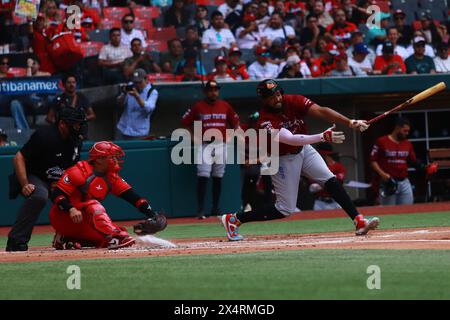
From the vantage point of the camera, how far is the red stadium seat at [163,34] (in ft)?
54.1

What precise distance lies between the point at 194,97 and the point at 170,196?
1.75m

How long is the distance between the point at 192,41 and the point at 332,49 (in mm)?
2643

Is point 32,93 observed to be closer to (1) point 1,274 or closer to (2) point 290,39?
(2) point 290,39

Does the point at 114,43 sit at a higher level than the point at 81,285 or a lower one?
higher

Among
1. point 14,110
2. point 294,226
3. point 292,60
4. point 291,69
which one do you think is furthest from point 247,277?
point 292,60

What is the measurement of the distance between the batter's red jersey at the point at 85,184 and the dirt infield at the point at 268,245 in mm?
514

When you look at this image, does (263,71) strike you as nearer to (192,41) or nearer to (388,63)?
(192,41)

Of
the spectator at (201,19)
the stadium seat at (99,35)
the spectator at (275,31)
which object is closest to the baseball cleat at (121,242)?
the stadium seat at (99,35)

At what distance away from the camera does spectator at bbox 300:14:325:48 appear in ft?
56.8

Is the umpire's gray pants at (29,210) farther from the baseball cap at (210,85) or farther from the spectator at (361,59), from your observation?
the spectator at (361,59)

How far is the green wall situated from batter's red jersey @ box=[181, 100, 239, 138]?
504 mm

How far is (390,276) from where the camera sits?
6.35 m

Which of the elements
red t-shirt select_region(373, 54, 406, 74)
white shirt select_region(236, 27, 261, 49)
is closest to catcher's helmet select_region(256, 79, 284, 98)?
red t-shirt select_region(373, 54, 406, 74)
